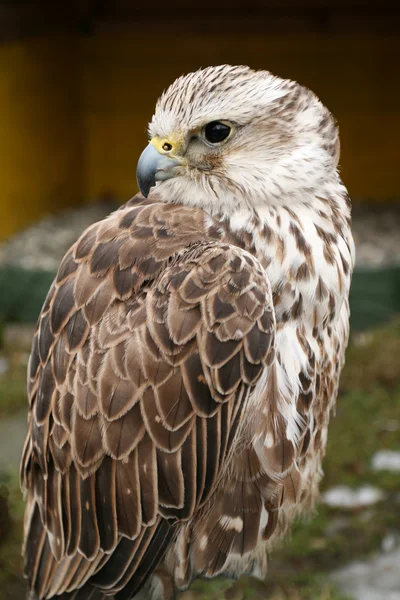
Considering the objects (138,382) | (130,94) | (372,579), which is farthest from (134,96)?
(138,382)

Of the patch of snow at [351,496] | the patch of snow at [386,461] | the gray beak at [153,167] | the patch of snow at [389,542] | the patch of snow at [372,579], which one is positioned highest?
the gray beak at [153,167]

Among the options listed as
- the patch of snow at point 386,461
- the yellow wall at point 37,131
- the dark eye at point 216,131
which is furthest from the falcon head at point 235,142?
the yellow wall at point 37,131

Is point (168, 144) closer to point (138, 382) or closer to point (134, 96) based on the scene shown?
point (138, 382)

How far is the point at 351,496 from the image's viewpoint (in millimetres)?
4289

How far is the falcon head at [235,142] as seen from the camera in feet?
6.83

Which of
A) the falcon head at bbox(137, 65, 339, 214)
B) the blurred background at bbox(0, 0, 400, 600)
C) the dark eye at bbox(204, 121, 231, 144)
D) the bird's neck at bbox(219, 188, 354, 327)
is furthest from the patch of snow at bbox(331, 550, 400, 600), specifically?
the blurred background at bbox(0, 0, 400, 600)

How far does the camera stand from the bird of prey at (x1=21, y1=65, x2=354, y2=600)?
80.8 inches

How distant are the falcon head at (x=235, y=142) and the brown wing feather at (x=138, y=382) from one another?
Answer: 0.33 ft

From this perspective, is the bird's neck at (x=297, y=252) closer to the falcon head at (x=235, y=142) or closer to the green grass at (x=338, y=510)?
the falcon head at (x=235, y=142)

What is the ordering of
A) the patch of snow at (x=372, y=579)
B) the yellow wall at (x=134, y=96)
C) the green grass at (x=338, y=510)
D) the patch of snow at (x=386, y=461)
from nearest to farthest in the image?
the green grass at (x=338, y=510) < the patch of snow at (x=372, y=579) < the patch of snow at (x=386, y=461) < the yellow wall at (x=134, y=96)

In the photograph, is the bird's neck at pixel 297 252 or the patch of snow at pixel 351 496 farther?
the patch of snow at pixel 351 496

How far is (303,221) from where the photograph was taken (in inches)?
85.4

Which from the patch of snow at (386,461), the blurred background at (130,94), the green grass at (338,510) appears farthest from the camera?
the blurred background at (130,94)

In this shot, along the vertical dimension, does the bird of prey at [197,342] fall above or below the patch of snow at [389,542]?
above
